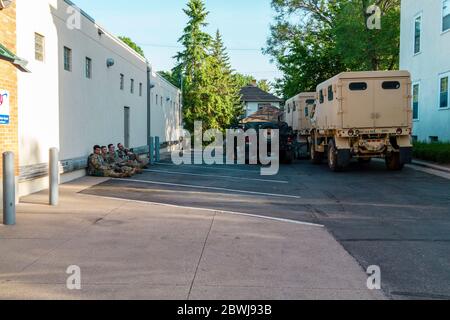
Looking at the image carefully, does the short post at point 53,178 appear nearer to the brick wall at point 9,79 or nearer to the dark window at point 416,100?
the brick wall at point 9,79

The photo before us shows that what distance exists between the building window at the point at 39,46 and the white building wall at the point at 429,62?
668 inches

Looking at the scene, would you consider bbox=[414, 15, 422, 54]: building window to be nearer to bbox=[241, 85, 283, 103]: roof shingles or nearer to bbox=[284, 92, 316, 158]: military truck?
bbox=[284, 92, 316, 158]: military truck

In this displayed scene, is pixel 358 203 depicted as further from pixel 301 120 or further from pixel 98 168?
pixel 301 120

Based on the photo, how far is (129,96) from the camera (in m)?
23.0

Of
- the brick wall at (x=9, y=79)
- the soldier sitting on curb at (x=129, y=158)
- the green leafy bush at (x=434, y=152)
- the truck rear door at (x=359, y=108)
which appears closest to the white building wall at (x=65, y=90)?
the soldier sitting on curb at (x=129, y=158)

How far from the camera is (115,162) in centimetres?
1694

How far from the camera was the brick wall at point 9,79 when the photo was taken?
10102mm

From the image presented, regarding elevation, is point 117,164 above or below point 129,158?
below

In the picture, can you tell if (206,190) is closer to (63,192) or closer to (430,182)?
(63,192)

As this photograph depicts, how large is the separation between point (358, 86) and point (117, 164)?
8.50 meters

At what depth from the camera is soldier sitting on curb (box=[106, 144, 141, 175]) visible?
16406 millimetres

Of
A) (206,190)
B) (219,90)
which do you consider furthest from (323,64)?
(206,190)

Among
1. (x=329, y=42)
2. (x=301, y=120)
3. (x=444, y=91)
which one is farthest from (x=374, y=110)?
(x=329, y=42)

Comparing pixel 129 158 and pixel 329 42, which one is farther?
pixel 329 42
